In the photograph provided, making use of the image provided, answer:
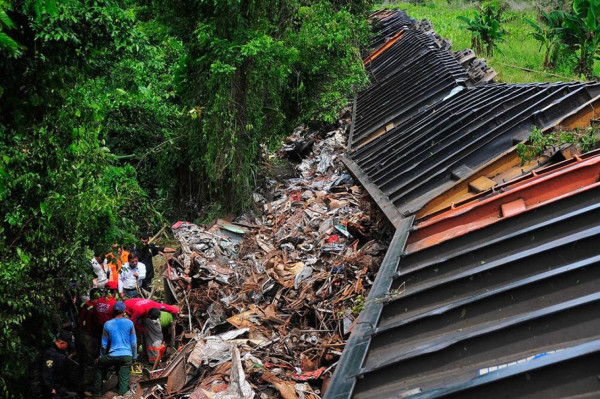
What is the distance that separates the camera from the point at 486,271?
4297 millimetres

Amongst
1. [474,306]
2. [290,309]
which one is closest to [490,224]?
[474,306]

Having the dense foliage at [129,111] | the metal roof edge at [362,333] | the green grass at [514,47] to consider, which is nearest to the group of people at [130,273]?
the dense foliage at [129,111]

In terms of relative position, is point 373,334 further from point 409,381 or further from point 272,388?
point 272,388

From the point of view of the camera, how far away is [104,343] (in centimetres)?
762

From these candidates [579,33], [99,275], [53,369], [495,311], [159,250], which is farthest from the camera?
[579,33]

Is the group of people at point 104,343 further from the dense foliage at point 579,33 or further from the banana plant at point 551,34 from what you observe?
the banana plant at point 551,34

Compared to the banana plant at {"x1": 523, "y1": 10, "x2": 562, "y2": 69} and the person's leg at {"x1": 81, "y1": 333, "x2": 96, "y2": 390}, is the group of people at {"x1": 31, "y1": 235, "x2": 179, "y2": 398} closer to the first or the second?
the person's leg at {"x1": 81, "y1": 333, "x2": 96, "y2": 390}

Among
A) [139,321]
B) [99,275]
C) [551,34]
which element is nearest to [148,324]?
[139,321]

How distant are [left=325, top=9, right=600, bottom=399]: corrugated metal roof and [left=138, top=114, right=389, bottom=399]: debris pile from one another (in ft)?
3.73

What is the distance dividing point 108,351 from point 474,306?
5.51m

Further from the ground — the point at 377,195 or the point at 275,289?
the point at 377,195

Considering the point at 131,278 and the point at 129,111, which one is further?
the point at 129,111

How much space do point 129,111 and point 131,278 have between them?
416 cm

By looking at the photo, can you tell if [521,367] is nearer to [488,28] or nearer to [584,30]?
[584,30]
